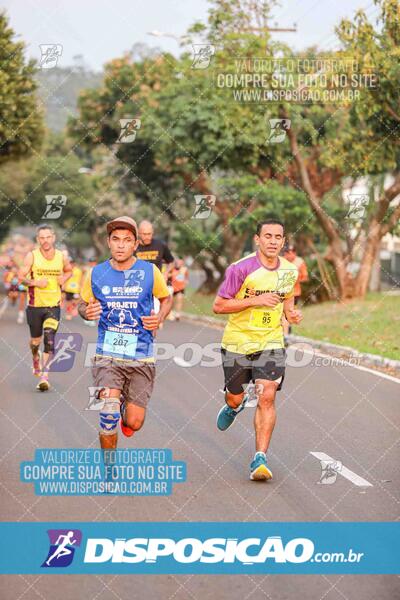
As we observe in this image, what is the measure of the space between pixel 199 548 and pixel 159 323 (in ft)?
6.86

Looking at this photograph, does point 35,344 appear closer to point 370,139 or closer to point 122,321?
point 122,321

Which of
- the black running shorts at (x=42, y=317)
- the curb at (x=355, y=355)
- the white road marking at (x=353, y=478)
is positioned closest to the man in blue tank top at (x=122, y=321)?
the white road marking at (x=353, y=478)

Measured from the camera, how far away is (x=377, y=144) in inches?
954

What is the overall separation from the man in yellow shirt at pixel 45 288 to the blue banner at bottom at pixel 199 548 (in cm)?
671

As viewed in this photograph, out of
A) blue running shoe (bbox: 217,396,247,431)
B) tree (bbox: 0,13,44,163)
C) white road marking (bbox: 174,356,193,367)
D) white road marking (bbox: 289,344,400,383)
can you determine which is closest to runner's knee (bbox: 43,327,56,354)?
white road marking (bbox: 174,356,193,367)

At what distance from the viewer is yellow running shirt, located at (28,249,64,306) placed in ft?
44.8

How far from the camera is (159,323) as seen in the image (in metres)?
8.16

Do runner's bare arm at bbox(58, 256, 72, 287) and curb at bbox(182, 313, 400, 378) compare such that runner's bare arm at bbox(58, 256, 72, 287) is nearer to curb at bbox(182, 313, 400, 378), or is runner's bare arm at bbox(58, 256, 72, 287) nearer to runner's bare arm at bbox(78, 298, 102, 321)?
curb at bbox(182, 313, 400, 378)

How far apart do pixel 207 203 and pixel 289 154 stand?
8021 mm

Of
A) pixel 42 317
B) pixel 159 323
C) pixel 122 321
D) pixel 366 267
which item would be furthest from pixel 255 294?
pixel 366 267

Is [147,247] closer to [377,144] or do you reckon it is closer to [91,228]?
[377,144]

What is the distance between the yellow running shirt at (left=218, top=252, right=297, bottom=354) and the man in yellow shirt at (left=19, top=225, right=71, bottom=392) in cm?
503

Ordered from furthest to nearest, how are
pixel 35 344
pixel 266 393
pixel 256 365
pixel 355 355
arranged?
pixel 355 355 → pixel 35 344 → pixel 256 365 → pixel 266 393

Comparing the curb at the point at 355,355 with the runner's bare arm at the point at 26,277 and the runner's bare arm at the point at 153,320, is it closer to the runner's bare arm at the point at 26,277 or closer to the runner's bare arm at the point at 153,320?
the runner's bare arm at the point at 26,277
